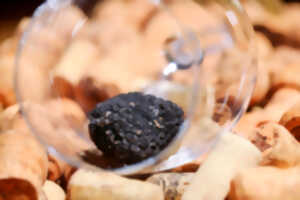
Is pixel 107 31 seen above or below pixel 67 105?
above

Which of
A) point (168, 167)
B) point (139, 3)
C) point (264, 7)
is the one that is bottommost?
point (168, 167)

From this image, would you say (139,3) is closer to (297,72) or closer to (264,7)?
(297,72)

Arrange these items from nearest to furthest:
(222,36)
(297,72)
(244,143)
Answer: (244,143) < (222,36) < (297,72)

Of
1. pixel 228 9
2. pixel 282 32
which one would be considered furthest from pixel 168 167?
pixel 282 32

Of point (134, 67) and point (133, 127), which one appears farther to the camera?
point (134, 67)
